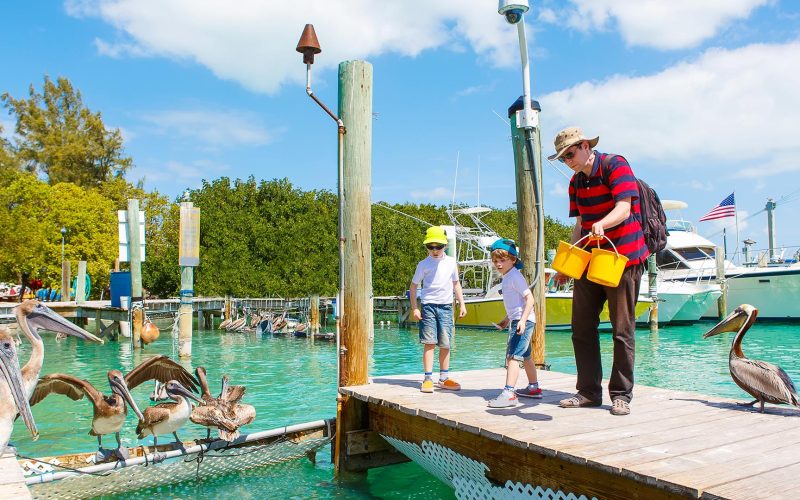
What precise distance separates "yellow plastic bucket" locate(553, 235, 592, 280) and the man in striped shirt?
0.24 metres

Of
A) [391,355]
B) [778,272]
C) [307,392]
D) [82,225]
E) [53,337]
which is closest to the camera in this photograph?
[307,392]

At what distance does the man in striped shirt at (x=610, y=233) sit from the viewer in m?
5.01

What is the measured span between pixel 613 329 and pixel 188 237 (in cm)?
1446

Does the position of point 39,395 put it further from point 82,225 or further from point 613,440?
point 82,225

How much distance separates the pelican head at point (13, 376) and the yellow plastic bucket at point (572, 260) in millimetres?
3964

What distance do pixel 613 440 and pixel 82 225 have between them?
4352cm

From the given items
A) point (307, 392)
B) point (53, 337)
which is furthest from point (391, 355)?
point (53, 337)

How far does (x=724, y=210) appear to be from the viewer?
102ft

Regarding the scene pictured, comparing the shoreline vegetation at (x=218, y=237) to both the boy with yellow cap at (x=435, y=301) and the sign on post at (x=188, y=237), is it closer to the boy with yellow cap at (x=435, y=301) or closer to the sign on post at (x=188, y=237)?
the sign on post at (x=188, y=237)

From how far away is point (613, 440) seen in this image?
4.41 m

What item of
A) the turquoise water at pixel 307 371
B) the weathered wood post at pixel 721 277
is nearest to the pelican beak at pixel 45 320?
the turquoise water at pixel 307 371

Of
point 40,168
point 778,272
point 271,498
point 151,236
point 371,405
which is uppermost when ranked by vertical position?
point 40,168

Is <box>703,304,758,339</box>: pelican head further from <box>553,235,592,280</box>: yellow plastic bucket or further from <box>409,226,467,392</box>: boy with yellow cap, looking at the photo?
<box>409,226,467,392</box>: boy with yellow cap

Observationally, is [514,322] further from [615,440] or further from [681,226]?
[681,226]
